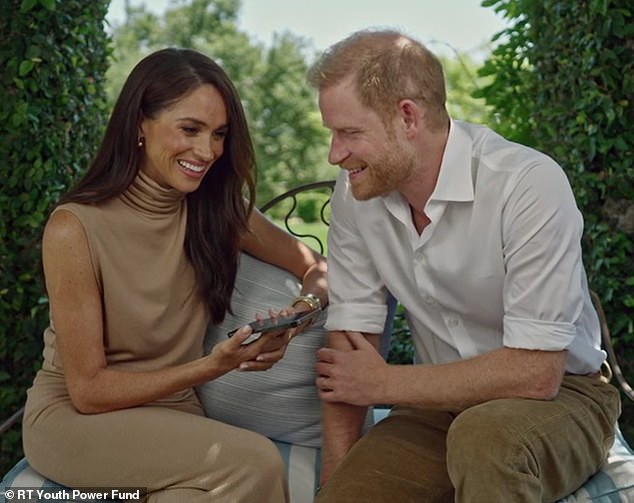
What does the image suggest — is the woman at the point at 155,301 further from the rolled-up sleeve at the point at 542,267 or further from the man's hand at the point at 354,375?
the rolled-up sleeve at the point at 542,267

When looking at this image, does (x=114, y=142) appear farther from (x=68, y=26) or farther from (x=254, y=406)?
(x=68, y=26)

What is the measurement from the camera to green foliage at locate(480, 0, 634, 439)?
3.15 metres

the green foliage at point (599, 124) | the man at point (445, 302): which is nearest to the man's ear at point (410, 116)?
the man at point (445, 302)

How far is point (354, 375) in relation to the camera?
2287 millimetres

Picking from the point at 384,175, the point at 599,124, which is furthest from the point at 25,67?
the point at 599,124

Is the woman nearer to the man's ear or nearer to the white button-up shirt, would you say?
the white button-up shirt

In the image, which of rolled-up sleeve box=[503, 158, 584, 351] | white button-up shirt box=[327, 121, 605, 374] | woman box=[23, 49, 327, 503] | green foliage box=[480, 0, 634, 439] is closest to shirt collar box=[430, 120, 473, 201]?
white button-up shirt box=[327, 121, 605, 374]

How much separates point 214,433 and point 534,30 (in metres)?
1.96

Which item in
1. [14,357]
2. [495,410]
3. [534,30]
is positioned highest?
[534,30]

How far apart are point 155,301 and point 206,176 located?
0.37 meters

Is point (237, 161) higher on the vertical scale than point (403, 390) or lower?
higher

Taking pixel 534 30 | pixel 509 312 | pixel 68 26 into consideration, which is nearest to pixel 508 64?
pixel 534 30

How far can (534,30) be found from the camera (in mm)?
3518

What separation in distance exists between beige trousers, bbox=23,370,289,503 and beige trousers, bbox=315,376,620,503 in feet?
0.50
